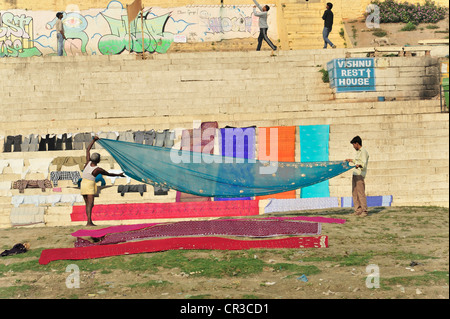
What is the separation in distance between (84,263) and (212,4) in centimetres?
1914

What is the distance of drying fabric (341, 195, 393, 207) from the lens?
54.1ft

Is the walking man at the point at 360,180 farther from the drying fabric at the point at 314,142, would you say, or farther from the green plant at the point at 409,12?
the green plant at the point at 409,12

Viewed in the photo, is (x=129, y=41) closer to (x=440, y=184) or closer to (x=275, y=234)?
(x=440, y=184)

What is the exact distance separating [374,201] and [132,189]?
6056 millimetres

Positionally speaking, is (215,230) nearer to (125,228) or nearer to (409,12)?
(125,228)

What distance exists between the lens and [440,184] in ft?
55.7

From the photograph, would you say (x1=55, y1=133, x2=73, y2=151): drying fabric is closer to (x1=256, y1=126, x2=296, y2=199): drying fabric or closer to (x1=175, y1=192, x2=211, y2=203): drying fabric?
(x1=175, y1=192, x2=211, y2=203): drying fabric

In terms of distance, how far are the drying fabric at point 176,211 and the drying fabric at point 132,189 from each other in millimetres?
514

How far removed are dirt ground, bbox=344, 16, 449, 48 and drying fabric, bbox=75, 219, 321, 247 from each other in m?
14.5

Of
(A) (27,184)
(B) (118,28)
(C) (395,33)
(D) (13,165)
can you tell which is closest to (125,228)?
(A) (27,184)

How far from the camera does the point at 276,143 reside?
17.2 m

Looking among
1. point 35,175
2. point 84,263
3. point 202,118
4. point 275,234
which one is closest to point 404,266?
point 275,234

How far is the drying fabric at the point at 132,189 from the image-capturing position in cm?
1665

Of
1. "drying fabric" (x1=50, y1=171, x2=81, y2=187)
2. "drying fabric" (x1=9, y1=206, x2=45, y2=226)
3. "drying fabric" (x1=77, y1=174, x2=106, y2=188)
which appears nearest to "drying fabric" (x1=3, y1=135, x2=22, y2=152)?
"drying fabric" (x1=50, y1=171, x2=81, y2=187)
